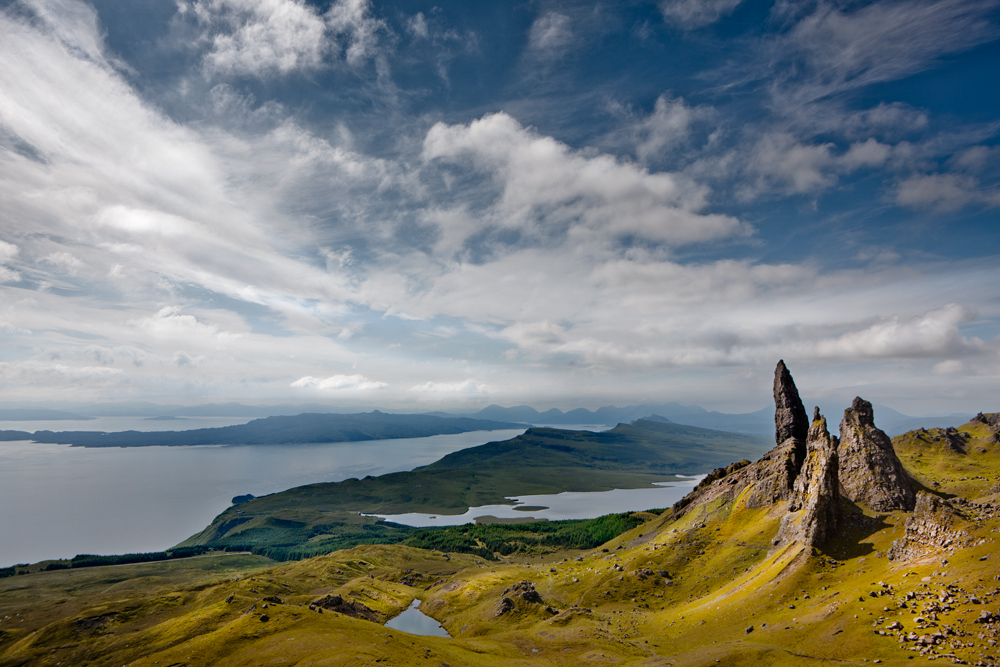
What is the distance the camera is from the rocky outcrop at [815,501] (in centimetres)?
9000

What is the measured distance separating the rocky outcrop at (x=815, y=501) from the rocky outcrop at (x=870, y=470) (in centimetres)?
520

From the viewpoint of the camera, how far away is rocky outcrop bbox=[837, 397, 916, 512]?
95.5 m

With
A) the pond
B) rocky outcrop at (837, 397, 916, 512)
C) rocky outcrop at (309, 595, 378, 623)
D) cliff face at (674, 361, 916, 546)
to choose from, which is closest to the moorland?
rocky outcrop at (837, 397, 916, 512)

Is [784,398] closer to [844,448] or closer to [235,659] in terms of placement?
[844,448]

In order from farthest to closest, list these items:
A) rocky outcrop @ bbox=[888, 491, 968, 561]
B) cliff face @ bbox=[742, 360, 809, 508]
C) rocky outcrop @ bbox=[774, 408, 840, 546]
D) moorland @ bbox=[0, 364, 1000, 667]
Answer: cliff face @ bbox=[742, 360, 809, 508] < rocky outcrop @ bbox=[774, 408, 840, 546] < rocky outcrop @ bbox=[888, 491, 968, 561] < moorland @ bbox=[0, 364, 1000, 667]

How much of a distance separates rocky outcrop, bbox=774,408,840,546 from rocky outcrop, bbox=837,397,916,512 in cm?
520

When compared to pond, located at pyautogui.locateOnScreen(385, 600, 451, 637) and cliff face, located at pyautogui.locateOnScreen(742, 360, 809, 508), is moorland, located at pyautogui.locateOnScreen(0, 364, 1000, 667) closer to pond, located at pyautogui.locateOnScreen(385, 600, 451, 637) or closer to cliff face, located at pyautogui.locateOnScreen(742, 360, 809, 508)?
cliff face, located at pyautogui.locateOnScreen(742, 360, 809, 508)

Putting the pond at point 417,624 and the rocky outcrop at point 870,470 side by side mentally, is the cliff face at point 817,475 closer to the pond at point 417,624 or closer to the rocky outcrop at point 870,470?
the rocky outcrop at point 870,470

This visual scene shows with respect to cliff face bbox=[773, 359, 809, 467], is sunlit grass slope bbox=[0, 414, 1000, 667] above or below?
below

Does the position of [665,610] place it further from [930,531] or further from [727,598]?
[930,531]

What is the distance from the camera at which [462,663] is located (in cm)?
8500

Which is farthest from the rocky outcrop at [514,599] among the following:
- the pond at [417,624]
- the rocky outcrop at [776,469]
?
the rocky outcrop at [776,469]

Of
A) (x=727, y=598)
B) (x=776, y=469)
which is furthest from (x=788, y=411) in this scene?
(x=727, y=598)

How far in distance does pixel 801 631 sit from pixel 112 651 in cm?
16438
